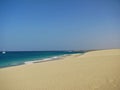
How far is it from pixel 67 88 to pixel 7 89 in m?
1.35

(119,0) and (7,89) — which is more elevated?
(119,0)

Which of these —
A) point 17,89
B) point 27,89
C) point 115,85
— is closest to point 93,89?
point 115,85

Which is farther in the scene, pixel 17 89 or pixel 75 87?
pixel 17 89

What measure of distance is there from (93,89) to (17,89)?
1617 mm

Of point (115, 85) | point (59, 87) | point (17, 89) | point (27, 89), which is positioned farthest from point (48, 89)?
point (115, 85)

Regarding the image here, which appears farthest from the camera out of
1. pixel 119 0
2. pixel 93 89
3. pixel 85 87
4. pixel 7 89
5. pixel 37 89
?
pixel 119 0

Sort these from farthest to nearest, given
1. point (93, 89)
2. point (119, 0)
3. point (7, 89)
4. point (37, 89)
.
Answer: point (119, 0) → point (7, 89) → point (37, 89) → point (93, 89)

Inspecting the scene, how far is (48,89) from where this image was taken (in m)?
3.37

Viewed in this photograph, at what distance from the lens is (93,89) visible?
3.03 metres

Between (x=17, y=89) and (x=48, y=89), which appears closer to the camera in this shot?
(x=48, y=89)

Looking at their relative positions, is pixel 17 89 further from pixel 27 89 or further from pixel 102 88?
pixel 102 88

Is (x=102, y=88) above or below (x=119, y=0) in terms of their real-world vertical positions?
below

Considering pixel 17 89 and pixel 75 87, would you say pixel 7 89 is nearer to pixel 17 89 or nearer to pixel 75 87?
pixel 17 89

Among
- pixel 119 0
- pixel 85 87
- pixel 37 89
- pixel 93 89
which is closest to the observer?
pixel 93 89
